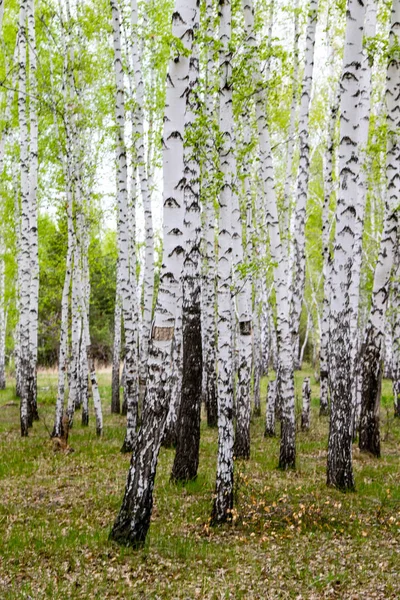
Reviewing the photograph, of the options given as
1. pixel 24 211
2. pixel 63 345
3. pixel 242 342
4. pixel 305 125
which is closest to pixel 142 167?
pixel 305 125

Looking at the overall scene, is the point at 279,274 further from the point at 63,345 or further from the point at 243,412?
the point at 63,345

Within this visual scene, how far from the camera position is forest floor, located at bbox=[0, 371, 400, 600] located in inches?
222

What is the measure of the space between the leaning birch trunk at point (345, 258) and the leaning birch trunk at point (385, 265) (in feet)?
6.51

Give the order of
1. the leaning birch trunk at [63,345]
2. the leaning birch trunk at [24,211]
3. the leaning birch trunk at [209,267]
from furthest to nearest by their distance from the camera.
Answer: the leaning birch trunk at [24,211] → the leaning birch trunk at [63,345] → the leaning birch trunk at [209,267]

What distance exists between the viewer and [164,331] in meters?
6.38

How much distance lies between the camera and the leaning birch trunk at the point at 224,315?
733cm

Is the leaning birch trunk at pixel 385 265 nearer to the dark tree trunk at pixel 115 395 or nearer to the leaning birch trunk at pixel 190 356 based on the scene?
the leaning birch trunk at pixel 190 356

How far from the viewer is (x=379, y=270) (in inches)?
422

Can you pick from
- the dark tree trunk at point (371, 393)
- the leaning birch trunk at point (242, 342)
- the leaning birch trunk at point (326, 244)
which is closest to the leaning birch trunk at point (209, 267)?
the leaning birch trunk at point (242, 342)

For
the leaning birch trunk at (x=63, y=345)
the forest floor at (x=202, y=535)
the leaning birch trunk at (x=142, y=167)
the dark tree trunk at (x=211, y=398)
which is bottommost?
the forest floor at (x=202, y=535)

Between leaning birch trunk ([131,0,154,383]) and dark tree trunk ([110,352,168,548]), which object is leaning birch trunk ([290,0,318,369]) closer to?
leaning birch trunk ([131,0,154,383])

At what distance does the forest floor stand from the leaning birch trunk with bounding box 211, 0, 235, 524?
1.18 ft

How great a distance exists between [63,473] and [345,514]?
521cm

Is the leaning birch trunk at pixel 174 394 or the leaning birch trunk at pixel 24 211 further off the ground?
the leaning birch trunk at pixel 24 211
